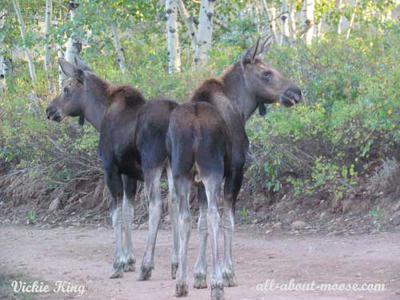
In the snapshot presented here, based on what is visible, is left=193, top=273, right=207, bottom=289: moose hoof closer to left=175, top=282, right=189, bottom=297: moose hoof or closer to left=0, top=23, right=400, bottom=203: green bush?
left=175, top=282, right=189, bottom=297: moose hoof

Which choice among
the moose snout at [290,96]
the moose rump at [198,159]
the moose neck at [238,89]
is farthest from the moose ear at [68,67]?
the moose rump at [198,159]

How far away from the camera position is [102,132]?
11891mm

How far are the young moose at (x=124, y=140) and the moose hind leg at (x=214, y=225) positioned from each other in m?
1.43

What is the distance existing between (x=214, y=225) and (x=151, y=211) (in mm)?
1747

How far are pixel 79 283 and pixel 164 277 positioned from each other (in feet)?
3.32

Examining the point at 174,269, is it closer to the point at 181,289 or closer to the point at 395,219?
the point at 181,289

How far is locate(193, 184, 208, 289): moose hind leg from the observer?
9.90m

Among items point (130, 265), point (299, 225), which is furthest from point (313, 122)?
point (130, 265)

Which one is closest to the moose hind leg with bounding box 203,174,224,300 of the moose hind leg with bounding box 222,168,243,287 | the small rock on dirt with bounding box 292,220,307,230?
the moose hind leg with bounding box 222,168,243,287

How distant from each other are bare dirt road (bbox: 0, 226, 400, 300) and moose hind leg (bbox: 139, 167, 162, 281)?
0.17m

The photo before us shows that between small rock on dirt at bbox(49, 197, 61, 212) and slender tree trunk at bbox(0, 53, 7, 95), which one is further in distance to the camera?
slender tree trunk at bbox(0, 53, 7, 95)

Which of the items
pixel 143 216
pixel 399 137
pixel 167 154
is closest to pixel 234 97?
pixel 167 154

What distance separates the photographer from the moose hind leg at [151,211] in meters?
10.9

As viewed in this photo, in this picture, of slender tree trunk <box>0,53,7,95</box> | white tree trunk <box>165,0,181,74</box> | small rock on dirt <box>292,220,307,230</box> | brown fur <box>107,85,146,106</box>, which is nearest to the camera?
brown fur <box>107,85,146,106</box>
